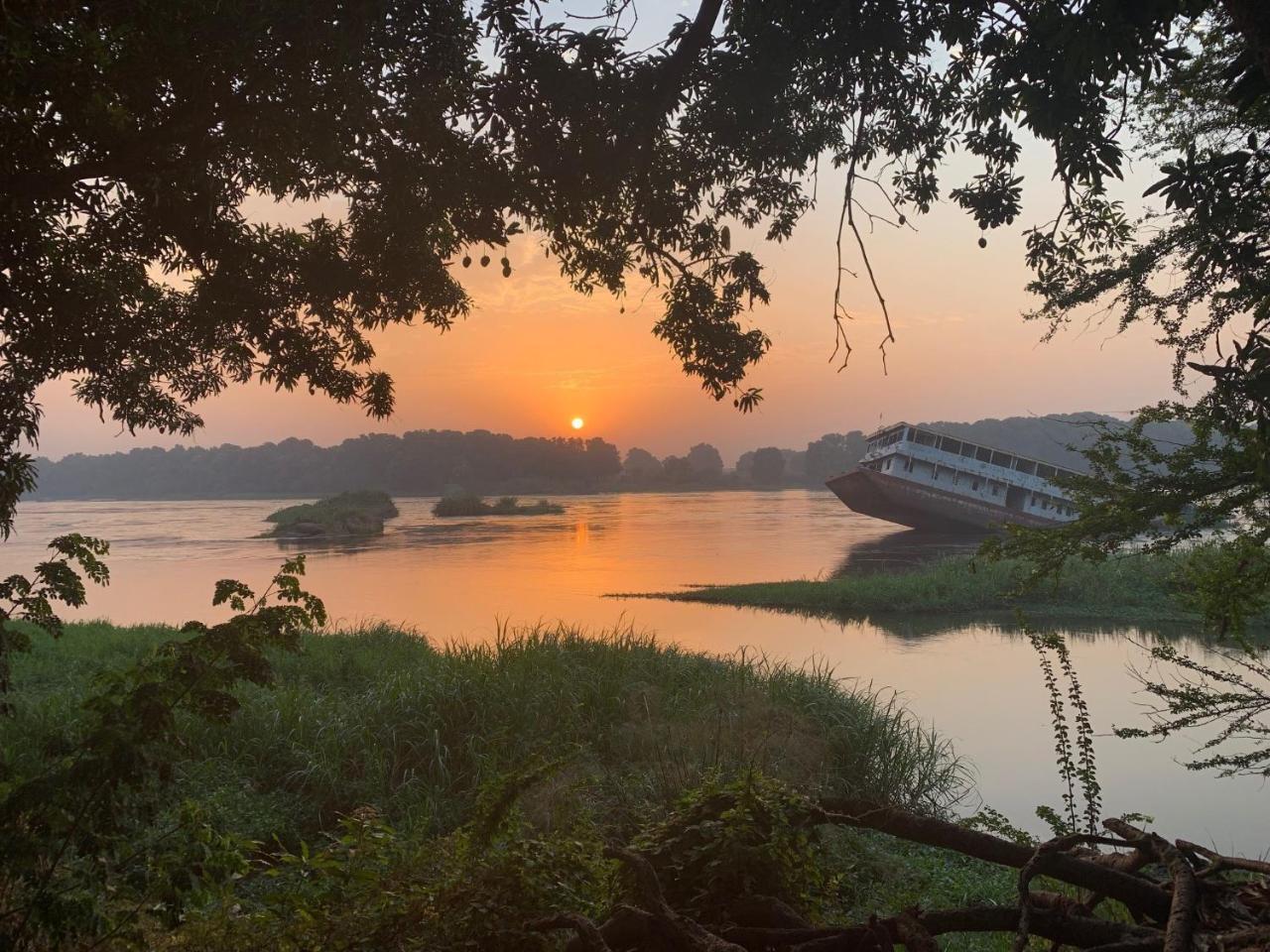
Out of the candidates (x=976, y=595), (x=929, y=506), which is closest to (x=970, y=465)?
(x=929, y=506)

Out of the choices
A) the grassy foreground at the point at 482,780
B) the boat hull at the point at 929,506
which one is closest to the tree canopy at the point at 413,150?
the grassy foreground at the point at 482,780

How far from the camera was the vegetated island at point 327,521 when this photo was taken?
182 feet

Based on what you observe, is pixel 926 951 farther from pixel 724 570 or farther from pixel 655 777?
pixel 724 570

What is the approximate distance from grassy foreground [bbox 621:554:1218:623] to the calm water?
1.60m

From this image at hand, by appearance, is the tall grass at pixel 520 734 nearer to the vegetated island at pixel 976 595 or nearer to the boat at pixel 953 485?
the vegetated island at pixel 976 595

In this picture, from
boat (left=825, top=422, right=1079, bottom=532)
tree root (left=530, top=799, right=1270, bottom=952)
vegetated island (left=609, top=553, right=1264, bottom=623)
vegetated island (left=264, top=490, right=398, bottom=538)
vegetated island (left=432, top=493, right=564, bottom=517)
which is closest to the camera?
tree root (left=530, top=799, right=1270, bottom=952)

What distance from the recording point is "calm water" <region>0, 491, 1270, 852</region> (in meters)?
10.9

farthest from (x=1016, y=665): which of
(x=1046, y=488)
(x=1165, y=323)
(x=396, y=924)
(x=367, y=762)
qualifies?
(x=1046, y=488)

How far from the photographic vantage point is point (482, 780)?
8.74 meters

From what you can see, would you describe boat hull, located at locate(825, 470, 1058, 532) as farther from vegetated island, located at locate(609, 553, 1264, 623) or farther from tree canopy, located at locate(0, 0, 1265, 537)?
tree canopy, located at locate(0, 0, 1265, 537)

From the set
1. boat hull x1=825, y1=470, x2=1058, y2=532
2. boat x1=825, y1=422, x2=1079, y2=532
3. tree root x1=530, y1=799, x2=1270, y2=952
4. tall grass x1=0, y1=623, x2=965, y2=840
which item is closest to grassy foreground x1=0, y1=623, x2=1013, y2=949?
tall grass x1=0, y1=623, x2=965, y2=840

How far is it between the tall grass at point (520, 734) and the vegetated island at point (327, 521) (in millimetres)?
43909

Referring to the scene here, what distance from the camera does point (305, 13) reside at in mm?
5277

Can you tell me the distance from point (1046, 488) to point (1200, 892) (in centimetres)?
4958
